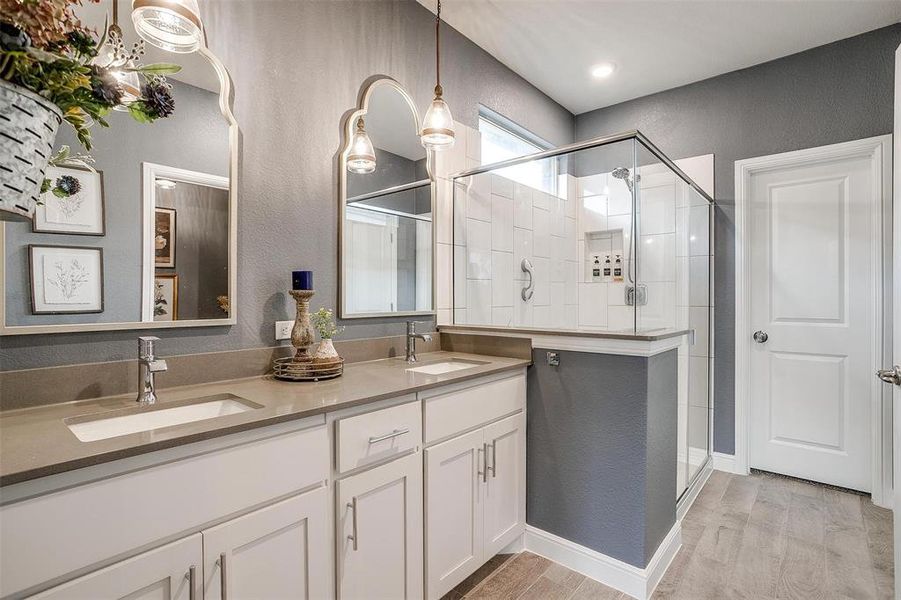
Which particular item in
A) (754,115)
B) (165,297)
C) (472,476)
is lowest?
(472,476)

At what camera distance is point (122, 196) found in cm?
138

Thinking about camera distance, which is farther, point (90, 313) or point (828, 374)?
point (828, 374)

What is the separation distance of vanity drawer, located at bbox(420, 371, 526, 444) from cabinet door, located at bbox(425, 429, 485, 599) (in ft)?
0.17

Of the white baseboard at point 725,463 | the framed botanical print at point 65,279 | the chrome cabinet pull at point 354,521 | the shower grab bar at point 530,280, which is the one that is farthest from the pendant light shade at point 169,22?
the white baseboard at point 725,463

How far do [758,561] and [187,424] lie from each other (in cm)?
245

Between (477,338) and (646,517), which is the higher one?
(477,338)

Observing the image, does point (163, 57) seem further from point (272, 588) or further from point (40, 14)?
point (272, 588)

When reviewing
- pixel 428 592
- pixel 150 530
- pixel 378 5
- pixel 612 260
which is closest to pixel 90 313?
pixel 150 530

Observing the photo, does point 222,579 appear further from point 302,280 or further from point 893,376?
point 893,376

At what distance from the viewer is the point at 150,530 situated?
951 mm

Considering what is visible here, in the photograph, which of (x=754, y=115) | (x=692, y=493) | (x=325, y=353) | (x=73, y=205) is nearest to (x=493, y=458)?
(x=325, y=353)

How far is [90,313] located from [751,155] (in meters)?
3.79

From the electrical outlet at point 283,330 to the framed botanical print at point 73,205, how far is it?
0.65m

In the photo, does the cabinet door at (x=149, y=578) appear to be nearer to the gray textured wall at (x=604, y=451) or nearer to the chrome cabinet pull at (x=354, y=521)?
the chrome cabinet pull at (x=354, y=521)
